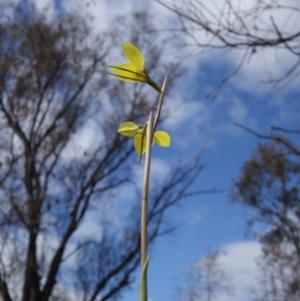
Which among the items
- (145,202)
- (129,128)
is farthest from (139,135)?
(145,202)

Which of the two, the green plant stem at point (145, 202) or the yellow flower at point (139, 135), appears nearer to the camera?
the green plant stem at point (145, 202)

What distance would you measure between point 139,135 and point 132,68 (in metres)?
0.06

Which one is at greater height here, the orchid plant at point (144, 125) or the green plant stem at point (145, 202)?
the orchid plant at point (144, 125)

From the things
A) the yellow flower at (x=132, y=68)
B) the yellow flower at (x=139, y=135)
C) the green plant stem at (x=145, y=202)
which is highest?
the yellow flower at (x=132, y=68)

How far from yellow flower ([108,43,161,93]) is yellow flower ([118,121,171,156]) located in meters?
0.04

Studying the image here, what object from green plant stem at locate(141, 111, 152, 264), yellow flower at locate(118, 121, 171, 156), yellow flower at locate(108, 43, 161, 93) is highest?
yellow flower at locate(108, 43, 161, 93)

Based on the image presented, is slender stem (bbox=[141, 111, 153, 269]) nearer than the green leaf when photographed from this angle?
Yes

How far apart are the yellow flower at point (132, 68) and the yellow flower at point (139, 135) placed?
0.12 ft

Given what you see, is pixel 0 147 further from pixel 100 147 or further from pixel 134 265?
pixel 134 265

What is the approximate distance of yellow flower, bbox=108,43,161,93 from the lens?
48cm

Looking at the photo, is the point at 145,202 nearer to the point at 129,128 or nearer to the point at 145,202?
the point at 145,202

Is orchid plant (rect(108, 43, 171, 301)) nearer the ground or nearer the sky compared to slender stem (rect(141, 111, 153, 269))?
nearer the sky

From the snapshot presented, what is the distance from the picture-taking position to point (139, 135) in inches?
19.9

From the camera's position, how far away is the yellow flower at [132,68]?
1.57ft
